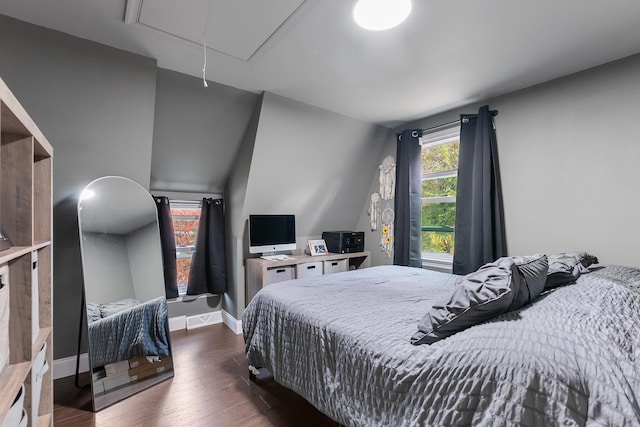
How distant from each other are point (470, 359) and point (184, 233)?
3.33 metres

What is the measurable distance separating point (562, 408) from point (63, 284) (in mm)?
3154

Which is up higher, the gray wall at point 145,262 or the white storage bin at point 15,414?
the gray wall at point 145,262

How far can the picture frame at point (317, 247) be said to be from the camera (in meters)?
3.82

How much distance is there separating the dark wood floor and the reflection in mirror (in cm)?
13

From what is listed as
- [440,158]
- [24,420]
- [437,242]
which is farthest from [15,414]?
[440,158]

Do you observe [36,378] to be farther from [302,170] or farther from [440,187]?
[440,187]

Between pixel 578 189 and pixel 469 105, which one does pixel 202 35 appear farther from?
pixel 578 189

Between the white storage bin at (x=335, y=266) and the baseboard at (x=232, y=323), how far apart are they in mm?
1196

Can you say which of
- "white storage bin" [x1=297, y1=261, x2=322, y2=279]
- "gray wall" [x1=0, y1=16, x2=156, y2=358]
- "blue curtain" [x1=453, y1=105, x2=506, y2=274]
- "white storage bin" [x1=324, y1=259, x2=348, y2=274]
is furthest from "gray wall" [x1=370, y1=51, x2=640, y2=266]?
"gray wall" [x1=0, y1=16, x2=156, y2=358]

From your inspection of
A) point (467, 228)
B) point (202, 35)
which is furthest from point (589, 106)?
point (202, 35)

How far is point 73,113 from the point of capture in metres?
2.08

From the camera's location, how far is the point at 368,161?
404cm

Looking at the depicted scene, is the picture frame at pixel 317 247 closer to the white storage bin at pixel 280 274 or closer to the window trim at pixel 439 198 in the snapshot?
the white storage bin at pixel 280 274

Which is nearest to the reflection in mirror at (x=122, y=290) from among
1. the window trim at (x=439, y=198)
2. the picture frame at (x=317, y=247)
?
the picture frame at (x=317, y=247)
